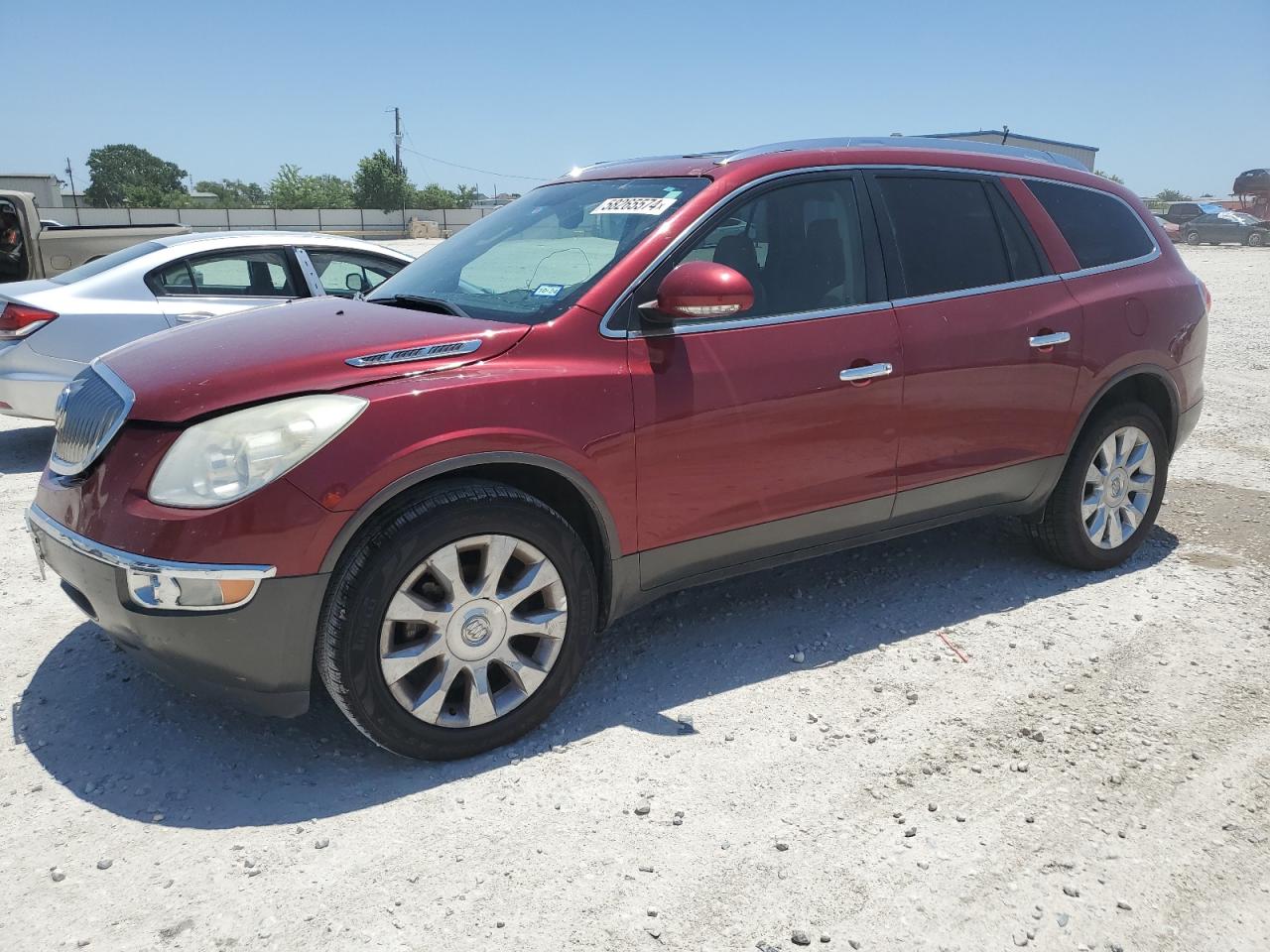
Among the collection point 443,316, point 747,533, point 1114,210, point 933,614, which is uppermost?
point 1114,210

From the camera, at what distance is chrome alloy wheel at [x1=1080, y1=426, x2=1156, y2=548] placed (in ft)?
14.9

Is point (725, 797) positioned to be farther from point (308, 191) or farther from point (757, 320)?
point (308, 191)

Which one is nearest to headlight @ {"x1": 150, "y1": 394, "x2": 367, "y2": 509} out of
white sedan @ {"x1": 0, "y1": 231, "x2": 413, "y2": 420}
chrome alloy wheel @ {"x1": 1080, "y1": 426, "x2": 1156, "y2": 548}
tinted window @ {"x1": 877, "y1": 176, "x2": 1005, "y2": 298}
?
tinted window @ {"x1": 877, "y1": 176, "x2": 1005, "y2": 298}

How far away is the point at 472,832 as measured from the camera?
2.75 metres

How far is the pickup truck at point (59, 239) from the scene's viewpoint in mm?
8094

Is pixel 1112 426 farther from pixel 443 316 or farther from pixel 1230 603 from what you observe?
pixel 443 316

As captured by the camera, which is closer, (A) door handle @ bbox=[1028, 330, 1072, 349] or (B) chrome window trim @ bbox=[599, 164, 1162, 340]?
(B) chrome window trim @ bbox=[599, 164, 1162, 340]

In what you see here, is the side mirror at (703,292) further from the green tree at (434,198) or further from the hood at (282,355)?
the green tree at (434,198)

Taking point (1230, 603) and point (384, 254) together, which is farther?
point (384, 254)

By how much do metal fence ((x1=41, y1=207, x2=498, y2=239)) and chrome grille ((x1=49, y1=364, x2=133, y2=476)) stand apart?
51.5m

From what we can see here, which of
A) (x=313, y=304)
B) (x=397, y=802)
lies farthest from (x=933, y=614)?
(x=313, y=304)

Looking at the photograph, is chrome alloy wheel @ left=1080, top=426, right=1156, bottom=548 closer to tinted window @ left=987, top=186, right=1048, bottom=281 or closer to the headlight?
tinted window @ left=987, top=186, right=1048, bottom=281

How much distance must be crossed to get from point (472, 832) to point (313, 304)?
2.01 metres

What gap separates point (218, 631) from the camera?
8.86 ft
